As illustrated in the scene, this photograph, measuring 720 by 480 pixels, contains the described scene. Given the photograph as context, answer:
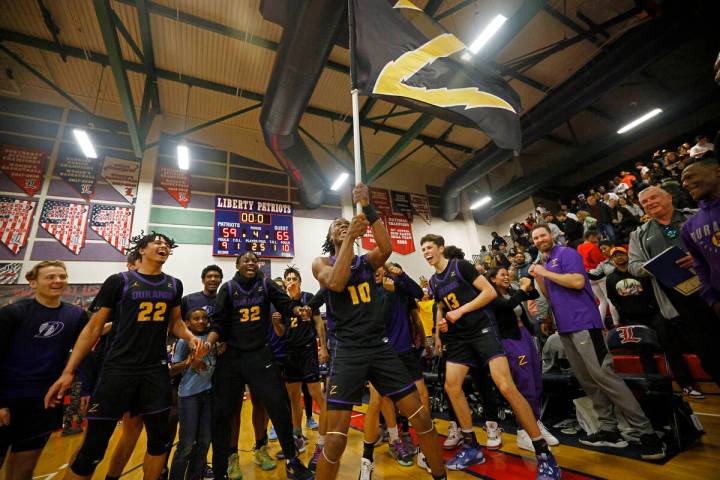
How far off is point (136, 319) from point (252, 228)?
7616mm

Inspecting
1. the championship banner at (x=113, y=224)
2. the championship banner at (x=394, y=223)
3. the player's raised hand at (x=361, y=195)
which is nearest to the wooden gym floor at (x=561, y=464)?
the player's raised hand at (x=361, y=195)

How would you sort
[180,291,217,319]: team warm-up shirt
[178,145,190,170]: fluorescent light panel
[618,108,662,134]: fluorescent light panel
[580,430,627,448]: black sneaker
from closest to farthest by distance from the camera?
[580,430,627,448]: black sneaker < [180,291,217,319]: team warm-up shirt < [178,145,190,170]: fluorescent light panel < [618,108,662,134]: fluorescent light panel

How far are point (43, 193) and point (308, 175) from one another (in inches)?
269

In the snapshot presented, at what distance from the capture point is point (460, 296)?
308 centimetres

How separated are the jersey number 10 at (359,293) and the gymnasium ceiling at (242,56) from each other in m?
6.74

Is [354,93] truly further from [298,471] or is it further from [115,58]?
[115,58]

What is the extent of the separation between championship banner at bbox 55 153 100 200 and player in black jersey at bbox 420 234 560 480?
964cm

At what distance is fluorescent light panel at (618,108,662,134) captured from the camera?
1008cm

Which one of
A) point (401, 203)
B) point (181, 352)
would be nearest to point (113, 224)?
point (181, 352)

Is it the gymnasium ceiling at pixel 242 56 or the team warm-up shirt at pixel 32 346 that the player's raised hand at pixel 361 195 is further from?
the gymnasium ceiling at pixel 242 56

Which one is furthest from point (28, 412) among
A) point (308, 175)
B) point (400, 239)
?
point (400, 239)

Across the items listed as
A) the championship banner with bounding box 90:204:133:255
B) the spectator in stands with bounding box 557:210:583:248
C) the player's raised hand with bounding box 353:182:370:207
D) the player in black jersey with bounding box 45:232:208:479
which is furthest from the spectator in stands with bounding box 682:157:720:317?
the championship banner with bounding box 90:204:133:255

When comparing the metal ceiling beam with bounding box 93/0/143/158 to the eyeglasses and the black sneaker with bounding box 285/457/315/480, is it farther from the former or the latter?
the eyeglasses

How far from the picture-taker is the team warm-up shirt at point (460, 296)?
2.92 metres
